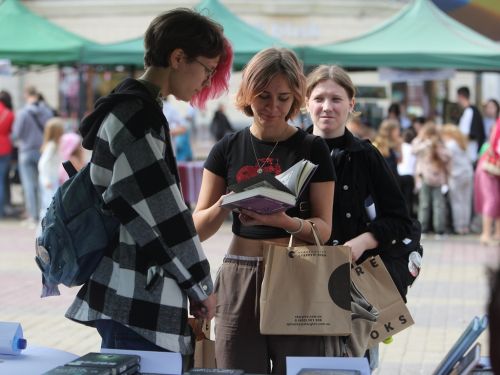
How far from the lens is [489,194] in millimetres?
12789

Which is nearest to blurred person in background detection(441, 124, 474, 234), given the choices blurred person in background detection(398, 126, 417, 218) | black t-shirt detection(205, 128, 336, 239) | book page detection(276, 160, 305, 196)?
blurred person in background detection(398, 126, 417, 218)

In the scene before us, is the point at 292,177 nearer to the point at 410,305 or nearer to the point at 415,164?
the point at 410,305

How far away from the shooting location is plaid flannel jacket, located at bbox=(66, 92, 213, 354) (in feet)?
9.68

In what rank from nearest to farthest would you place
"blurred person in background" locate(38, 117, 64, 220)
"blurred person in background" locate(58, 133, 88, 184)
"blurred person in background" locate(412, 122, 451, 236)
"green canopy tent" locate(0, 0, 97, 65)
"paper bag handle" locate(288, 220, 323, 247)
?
"paper bag handle" locate(288, 220, 323, 247) → "blurred person in background" locate(58, 133, 88, 184) → "blurred person in background" locate(38, 117, 64, 220) → "blurred person in background" locate(412, 122, 451, 236) → "green canopy tent" locate(0, 0, 97, 65)

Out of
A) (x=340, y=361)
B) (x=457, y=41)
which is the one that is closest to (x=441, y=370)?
(x=340, y=361)

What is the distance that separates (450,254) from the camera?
12125 mm

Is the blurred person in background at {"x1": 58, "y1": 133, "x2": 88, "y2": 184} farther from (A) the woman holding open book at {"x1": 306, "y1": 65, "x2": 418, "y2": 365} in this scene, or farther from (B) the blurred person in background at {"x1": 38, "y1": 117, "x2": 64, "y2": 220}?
(A) the woman holding open book at {"x1": 306, "y1": 65, "x2": 418, "y2": 365}

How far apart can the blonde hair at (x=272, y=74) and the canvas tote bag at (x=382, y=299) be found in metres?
0.69

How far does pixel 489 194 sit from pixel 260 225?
32.0 feet

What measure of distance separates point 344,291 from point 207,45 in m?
0.97

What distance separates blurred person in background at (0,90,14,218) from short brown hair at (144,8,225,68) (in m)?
12.4

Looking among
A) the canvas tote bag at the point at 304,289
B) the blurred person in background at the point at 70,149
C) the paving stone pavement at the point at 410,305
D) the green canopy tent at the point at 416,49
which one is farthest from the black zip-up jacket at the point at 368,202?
the green canopy tent at the point at 416,49

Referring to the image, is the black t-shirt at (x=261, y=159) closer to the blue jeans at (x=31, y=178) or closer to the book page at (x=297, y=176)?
the book page at (x=297, y=176)

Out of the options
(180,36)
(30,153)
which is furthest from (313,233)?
(30,153)
